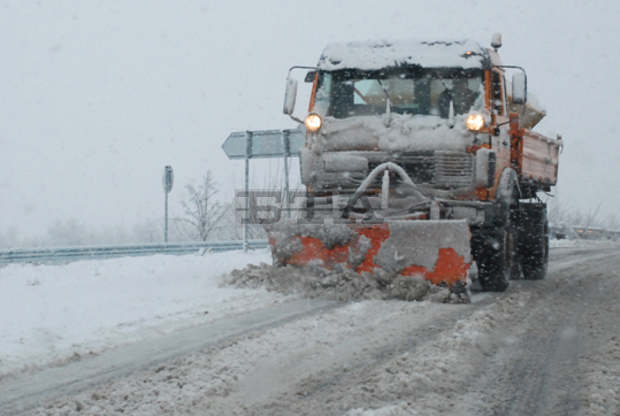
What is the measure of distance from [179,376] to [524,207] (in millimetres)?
7559

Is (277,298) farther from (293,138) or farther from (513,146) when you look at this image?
(293,138)

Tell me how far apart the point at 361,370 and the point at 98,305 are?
11.4ft

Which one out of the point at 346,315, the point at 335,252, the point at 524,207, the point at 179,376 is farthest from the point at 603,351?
the point at 524,207

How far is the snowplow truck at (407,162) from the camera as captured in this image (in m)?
6.92

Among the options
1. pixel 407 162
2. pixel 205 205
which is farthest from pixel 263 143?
pixel 205 205

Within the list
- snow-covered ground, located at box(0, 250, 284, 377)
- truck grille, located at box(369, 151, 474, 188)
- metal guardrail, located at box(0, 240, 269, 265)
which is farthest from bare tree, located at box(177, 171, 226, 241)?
truck grille, located at box(369, 151, 474, 188)

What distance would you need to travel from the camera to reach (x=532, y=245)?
34.0 feet

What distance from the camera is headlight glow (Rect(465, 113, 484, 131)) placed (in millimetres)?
7430

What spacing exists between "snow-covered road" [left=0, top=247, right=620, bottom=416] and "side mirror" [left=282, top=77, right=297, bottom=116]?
3086mm

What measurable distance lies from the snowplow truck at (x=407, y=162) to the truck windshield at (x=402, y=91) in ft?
0.04

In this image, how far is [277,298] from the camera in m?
6.91

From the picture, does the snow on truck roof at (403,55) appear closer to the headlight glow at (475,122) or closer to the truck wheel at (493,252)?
the headlight glow at (475,122)

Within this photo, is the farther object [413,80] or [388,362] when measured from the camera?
[413,80]

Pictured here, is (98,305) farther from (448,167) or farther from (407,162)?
(448,167)
